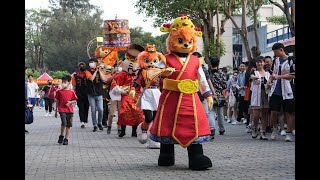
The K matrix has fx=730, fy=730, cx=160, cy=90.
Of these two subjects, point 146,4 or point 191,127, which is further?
point 146,4

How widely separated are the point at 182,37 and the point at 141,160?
2.04m

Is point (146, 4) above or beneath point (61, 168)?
above

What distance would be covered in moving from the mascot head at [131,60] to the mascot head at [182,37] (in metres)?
4.91

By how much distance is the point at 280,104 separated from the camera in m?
13.9

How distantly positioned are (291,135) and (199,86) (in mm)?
5185

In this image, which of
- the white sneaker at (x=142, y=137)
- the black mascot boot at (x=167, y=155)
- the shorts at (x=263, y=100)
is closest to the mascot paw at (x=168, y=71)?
the black mascot boot at (x=167, y=155)

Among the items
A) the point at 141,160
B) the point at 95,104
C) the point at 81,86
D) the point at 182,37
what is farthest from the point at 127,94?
the point at 182,37

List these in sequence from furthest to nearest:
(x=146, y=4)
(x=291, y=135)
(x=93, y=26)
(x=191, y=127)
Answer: (x=93, y=26)
(x=146, y=4)
(x=291, y=135)
(x=191, y=127)

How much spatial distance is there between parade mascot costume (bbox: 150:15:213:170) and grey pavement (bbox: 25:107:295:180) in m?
0.29

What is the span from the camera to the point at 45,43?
99.1m
